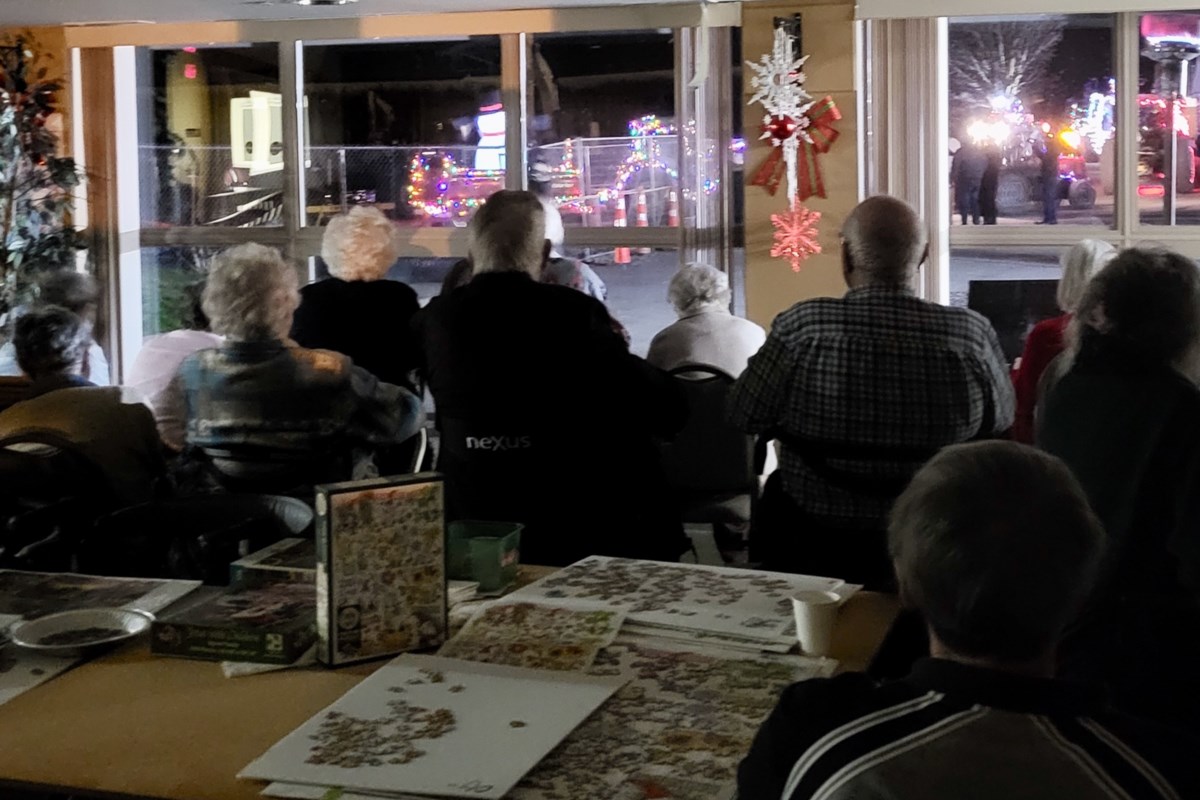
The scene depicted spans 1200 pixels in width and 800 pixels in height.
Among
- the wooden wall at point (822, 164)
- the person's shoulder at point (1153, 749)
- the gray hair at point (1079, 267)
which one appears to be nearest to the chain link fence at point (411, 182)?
the wooden wall at point (822, 164)

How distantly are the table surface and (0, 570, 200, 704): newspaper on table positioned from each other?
60 mm

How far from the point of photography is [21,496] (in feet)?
9.27

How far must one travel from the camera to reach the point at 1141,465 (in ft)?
8.05

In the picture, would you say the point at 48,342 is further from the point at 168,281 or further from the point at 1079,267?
the point at 168,281

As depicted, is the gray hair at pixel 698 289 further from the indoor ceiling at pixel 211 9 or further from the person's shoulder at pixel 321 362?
the person's shoulder at pixel 321 362

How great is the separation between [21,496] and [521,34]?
368 centimetres

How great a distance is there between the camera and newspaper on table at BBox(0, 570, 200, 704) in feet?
5.95

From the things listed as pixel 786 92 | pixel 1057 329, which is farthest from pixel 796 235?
pixel 1057 329

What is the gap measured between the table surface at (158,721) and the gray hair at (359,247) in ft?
9.10

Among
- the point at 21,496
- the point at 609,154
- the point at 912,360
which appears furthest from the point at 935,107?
the point at 21,496

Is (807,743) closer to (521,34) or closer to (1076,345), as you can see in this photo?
(1076,345)

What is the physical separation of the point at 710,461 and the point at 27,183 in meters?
3.63

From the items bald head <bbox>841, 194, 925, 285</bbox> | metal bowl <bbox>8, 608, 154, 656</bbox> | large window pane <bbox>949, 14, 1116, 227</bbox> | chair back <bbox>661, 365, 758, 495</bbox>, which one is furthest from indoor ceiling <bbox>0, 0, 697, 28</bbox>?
metal bowl <bbox>8, 608, 154, 656</bbox>

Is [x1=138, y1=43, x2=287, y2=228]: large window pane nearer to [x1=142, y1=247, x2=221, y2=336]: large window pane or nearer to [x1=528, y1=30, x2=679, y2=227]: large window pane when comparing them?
[x1=142, y1=247, x2=221, y2=336]: large window pane
